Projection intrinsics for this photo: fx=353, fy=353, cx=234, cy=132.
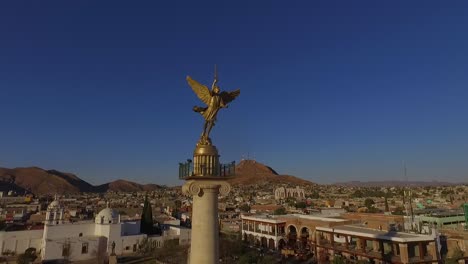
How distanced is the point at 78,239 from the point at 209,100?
4573cm

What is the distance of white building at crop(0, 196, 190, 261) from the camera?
153 ft

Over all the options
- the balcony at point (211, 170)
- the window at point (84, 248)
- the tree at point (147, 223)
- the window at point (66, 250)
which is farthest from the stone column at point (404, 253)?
the tree at point (147, 223)

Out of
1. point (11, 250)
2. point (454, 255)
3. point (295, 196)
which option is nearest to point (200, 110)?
point (454, 255)

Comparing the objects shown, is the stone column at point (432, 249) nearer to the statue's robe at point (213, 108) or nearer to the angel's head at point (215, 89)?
the statue's robe at point (213, 108)

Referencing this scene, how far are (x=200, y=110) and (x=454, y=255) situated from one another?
Result: 127ft

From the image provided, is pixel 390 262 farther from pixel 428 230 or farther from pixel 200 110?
pixel 200 110

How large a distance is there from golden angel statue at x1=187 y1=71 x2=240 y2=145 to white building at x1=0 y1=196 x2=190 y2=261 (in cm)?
4447

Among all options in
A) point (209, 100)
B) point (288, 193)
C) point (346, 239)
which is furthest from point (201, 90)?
point (288, 193)

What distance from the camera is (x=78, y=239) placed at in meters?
48.1

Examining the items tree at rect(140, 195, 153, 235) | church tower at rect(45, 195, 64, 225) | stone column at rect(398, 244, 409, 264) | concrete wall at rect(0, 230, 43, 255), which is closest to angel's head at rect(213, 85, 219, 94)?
stone column at rect(398, 244, 409, 264)

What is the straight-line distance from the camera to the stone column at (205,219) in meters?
9.12

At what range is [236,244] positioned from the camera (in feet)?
152

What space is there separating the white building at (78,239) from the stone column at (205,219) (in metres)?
44.1

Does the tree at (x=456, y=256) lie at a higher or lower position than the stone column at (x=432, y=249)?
lower
